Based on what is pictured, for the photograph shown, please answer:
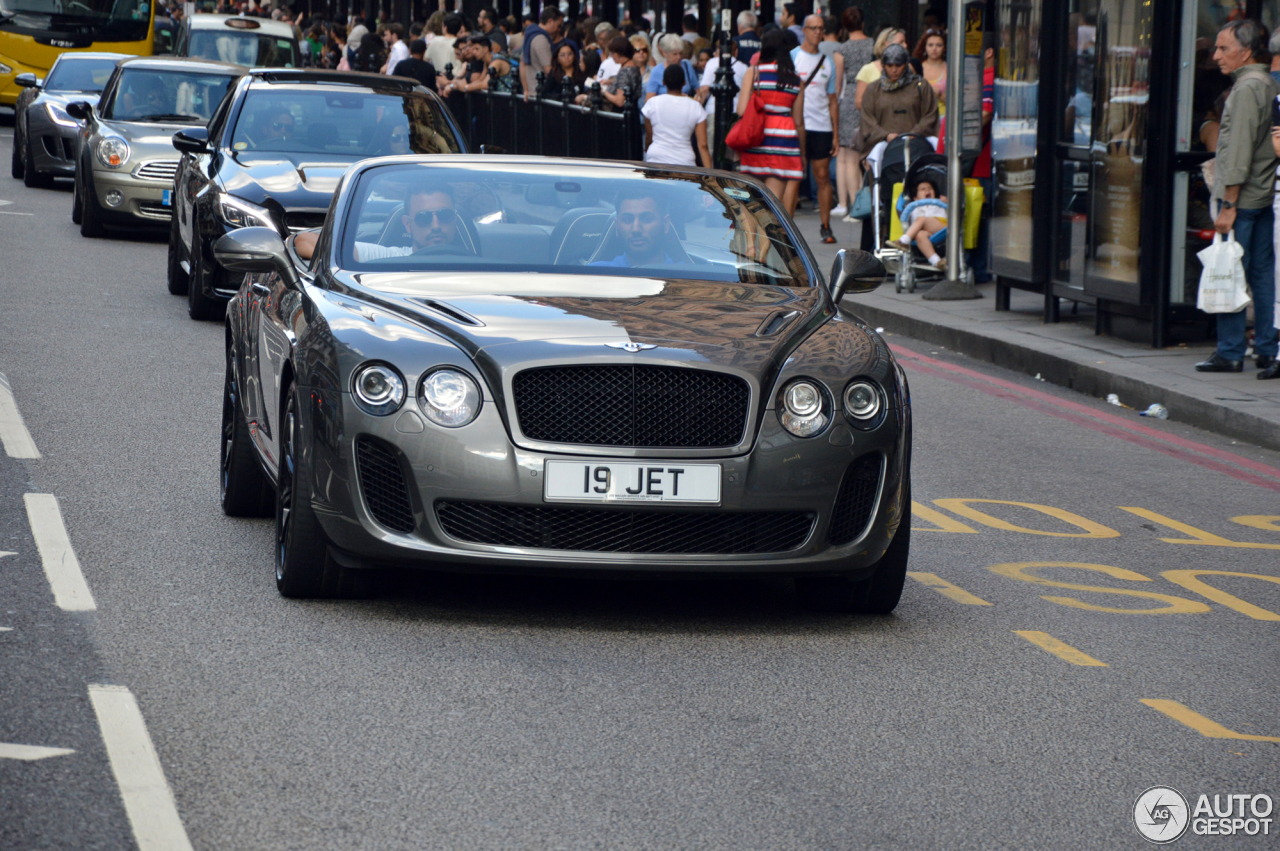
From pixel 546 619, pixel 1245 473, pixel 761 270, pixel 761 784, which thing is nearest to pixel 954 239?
pixel 1245 473

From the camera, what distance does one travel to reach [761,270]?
6727 millimetres

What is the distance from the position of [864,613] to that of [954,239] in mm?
9627

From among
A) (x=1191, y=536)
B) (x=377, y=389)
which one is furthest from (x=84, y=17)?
(x=377, y=389)

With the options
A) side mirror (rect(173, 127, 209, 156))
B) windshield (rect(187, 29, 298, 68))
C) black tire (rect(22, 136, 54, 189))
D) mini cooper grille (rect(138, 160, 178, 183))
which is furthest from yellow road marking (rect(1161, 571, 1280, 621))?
windshield (rect(187, 29, 298, 68))

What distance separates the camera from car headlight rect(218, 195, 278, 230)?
12.1 metres

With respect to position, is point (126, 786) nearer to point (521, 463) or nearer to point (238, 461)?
point (521, 463)

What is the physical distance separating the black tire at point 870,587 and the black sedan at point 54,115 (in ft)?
55.6

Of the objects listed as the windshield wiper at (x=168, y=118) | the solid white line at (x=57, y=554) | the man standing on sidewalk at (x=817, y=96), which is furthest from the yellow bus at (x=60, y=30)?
the solid white line at (x=57, y=554)

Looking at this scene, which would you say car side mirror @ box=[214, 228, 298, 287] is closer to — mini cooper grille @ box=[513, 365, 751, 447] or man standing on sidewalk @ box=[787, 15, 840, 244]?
mini cooper grille @ box=[513, 365, 751, 447]

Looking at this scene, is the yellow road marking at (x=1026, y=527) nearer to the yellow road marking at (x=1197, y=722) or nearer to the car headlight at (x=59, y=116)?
the yellow road marking at (x=1197, y=722)

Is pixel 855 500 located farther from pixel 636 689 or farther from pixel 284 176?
pixel 284 176

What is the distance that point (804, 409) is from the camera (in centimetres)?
561

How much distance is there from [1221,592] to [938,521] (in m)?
1.31

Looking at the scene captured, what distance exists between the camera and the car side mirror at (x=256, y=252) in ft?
21.5
